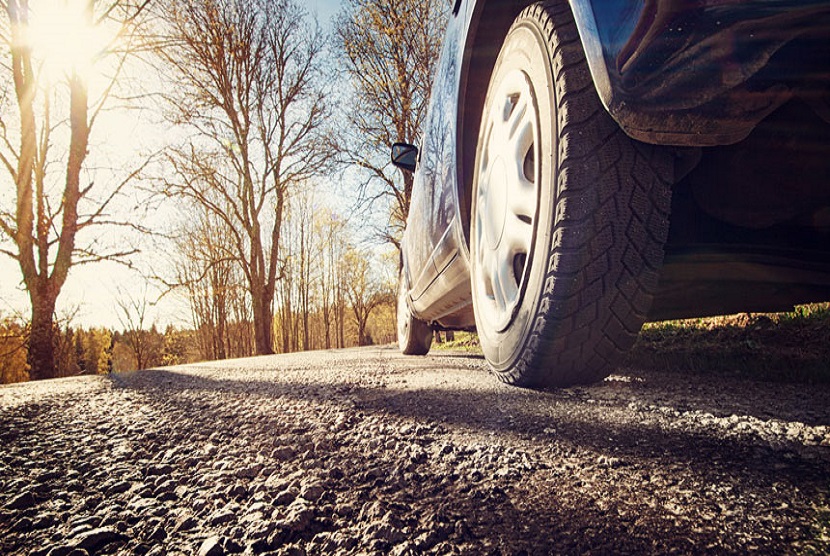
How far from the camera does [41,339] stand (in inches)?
318

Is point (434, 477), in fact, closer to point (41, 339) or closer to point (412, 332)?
point (412, 332)

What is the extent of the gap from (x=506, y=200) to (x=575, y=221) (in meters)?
0.44

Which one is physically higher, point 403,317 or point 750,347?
point 403,317

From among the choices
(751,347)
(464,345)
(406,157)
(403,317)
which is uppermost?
(406,157)

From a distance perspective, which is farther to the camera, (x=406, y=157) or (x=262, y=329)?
(x=262, y=329)

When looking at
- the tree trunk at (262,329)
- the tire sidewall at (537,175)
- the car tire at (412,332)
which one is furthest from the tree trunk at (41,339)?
the tire sidewall at (537,175)

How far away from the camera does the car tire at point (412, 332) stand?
172 inches

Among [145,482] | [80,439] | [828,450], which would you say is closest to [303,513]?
[145,482]

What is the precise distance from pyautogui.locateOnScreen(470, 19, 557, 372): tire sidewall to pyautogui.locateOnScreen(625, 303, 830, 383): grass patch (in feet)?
4.86

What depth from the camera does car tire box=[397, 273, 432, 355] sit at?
4379 mm

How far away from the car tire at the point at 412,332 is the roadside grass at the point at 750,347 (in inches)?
87.5

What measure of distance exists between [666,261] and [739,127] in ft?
1.79

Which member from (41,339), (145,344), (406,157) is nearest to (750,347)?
(406,157)

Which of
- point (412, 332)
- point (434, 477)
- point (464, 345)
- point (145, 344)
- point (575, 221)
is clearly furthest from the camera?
point (145, 344)
